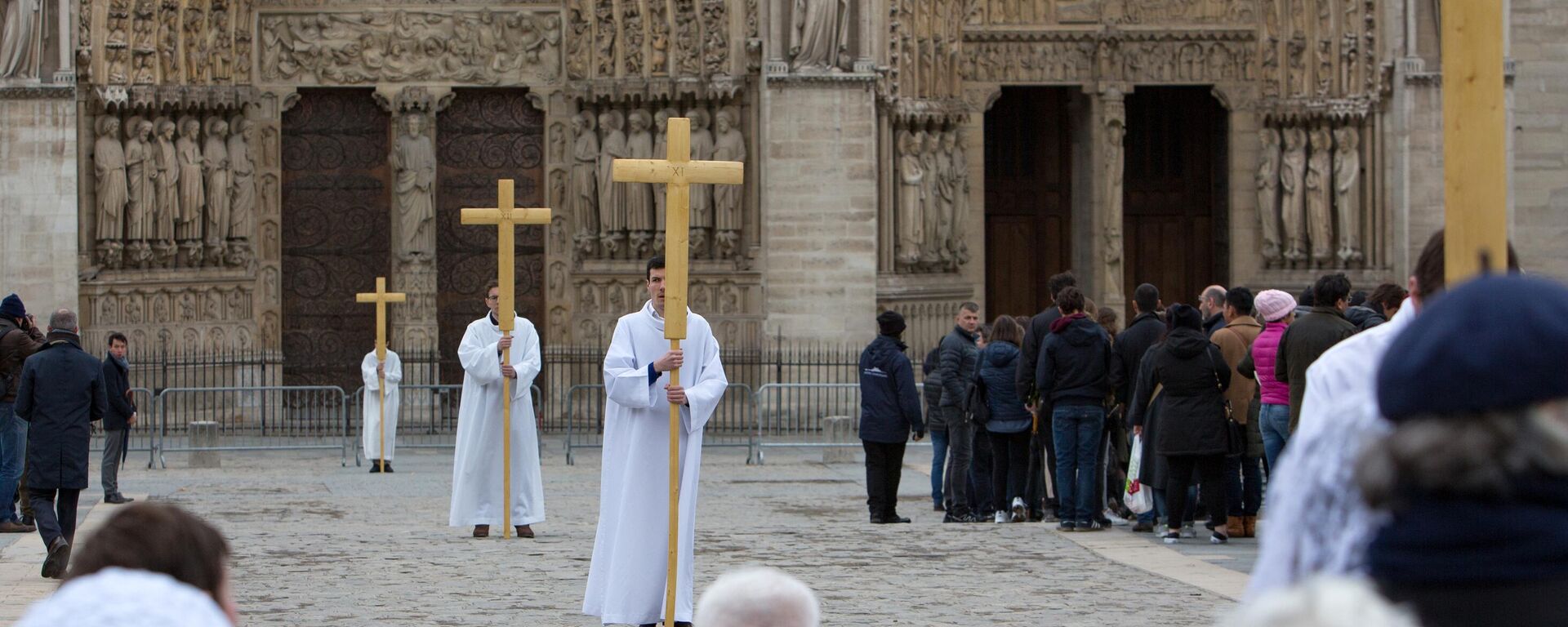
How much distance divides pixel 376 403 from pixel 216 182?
16.9 ft

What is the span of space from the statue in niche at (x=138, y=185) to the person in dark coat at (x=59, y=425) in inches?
458

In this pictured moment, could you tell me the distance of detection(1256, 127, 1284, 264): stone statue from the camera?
2508 centimetres

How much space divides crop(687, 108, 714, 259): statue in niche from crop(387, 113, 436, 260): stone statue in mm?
3354

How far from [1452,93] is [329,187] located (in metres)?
21.9

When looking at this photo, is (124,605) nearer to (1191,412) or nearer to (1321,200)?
(1191,412)

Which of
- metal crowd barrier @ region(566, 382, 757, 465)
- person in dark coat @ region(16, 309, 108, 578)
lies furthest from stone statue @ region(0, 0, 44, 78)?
person in dark coat @ region(16, 309, 108, 578)

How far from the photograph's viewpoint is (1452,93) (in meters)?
4.63

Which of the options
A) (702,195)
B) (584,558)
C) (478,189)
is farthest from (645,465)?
(478,189)

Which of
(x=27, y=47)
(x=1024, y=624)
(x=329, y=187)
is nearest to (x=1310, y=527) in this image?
(x=1024, y=624)

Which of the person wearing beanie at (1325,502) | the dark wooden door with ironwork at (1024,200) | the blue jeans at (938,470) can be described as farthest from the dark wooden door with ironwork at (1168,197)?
the person wearing beanie at (1325,502)

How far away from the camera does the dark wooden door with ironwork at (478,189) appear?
994 inches

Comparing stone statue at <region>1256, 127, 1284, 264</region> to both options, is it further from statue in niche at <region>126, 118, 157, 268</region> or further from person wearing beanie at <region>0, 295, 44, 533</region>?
person wearing beanie at <region>0, 295, 44, 533</region>

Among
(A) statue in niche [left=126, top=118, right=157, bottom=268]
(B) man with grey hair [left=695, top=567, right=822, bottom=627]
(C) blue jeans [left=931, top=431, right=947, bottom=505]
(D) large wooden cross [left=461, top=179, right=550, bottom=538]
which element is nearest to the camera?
(B) man with grey hair [left=695, top=567, right=822, bottom=627]

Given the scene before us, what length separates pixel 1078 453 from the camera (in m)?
13.8
